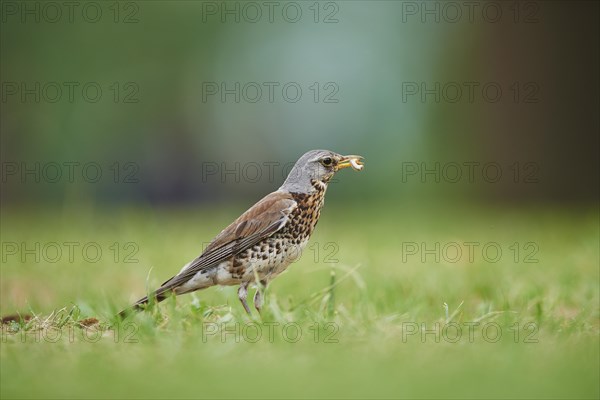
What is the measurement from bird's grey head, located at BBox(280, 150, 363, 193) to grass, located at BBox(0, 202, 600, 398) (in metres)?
0.70

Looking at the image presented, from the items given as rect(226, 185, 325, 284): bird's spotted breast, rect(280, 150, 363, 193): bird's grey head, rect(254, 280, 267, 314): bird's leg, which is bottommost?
rect(254, 280, 267, 314): bird's leg

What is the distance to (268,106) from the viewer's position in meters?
20.5

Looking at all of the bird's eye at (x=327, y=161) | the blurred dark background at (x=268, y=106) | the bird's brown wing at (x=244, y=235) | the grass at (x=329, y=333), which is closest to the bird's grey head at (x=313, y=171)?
the bird's eye at (x=327, y=161)

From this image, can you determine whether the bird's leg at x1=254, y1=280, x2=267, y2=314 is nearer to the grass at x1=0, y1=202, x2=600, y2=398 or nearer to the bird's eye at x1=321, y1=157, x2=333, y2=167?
the grass at x1=0, y1=202, x2=600, y2=398

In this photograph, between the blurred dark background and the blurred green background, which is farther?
the blurred dark background

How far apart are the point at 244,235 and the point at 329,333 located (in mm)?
1246

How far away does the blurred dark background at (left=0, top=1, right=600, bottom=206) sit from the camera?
46.4 ft

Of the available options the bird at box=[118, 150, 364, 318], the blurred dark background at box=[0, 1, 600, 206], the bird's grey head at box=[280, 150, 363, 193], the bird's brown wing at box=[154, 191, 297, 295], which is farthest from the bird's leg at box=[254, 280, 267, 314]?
the blurred dark background at box=[0, 1, 600, 206]

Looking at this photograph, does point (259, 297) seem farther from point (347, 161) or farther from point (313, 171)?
point (347, 161)

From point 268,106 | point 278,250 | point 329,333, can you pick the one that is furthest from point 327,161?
point 268,106

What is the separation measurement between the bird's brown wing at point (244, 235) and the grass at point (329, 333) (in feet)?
0.78

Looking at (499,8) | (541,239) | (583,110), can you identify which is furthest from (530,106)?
(541,239)

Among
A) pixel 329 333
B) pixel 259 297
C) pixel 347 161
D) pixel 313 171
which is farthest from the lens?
pixel 347 161

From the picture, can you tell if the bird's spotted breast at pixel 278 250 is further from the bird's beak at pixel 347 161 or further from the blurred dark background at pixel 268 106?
the blurred dark background at pixel 268 106
